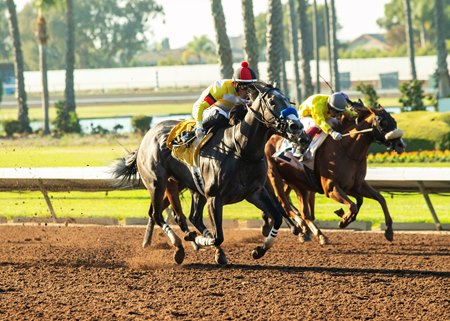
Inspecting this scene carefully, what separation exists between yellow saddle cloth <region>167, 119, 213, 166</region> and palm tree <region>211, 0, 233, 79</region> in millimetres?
13682

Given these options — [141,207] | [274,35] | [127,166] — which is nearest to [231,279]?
[127,166]

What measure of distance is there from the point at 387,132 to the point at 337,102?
29.3 inches

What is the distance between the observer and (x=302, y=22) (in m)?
35.6

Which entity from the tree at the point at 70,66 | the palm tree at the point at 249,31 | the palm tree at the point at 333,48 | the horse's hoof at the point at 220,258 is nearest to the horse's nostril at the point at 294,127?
the horse's hoof at the point at 220,258

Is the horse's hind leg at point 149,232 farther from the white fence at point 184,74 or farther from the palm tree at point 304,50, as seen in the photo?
the white fence at point 184,74

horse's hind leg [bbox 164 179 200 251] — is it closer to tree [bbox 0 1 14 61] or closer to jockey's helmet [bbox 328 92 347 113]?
jockey's helmet [bbox 328 92 347 113]

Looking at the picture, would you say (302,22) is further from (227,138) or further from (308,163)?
(227,138)

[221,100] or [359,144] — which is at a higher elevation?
[221,100]

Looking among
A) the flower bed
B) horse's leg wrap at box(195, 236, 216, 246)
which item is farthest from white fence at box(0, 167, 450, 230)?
the flower bed

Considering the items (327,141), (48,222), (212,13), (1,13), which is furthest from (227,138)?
(1,13)

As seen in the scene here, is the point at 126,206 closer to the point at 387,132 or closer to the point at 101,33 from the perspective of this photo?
the point at 387,132

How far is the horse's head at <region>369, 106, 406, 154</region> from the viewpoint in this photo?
11906mm

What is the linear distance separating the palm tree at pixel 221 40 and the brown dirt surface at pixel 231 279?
11.9 metres

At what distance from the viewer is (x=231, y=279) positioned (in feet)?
32.1
